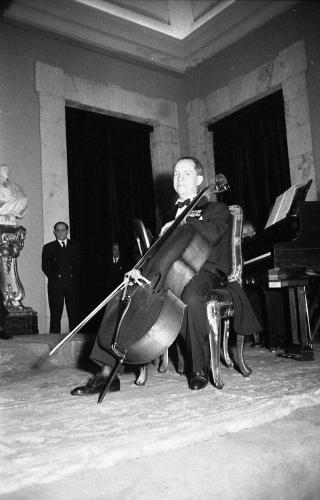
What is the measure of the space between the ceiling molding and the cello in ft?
16.3

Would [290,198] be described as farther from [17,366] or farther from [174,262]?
[17,366]

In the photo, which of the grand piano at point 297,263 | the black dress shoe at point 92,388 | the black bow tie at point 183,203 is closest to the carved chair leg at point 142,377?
the black dress shoe at point 92,388

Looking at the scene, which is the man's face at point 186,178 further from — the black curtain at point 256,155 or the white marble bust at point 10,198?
the black curtain at point 256,155

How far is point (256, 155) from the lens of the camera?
6984 mm

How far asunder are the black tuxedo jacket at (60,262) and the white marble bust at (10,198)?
2.15 ft

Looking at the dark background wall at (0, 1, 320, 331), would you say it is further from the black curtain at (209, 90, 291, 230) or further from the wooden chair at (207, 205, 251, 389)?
the wooden chair at (207, 205, 251, 389)

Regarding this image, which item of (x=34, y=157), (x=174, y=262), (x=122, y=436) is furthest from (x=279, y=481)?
(x=34, y=157)

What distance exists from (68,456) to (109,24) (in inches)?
267

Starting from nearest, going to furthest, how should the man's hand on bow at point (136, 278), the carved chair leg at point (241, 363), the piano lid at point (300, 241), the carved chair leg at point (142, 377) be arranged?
1. the man's hand on bow at point (136, 278)
2. the carved chair leg at point (142, 377)
3. the carved chair leg at point (241, 363)
4. the piano lid at point (300, 241)

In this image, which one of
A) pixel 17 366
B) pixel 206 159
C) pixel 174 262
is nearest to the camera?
pixel 174 262

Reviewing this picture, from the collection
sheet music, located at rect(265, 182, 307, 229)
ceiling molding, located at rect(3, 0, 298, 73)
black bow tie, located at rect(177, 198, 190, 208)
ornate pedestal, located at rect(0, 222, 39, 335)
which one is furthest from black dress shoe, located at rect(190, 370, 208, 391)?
ceiling molding, located at rect(3, 0, 298, 73)

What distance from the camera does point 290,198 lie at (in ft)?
12.1

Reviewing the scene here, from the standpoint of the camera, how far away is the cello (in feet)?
6.00

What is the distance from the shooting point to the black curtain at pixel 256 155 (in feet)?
21.7
